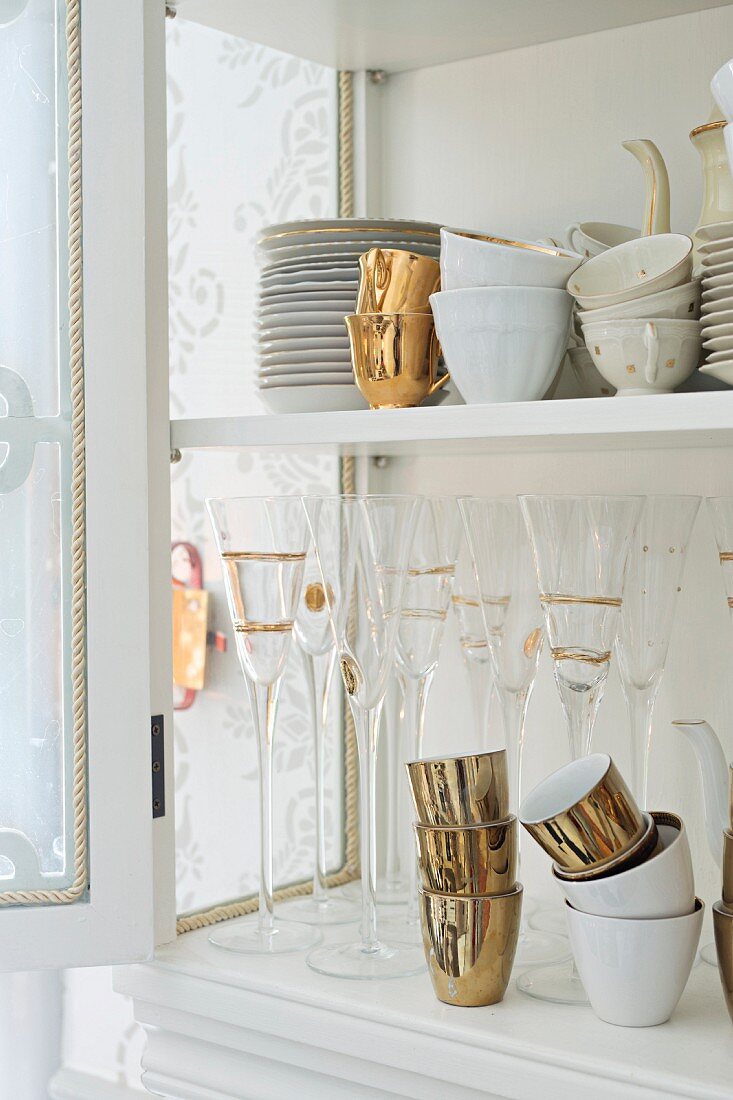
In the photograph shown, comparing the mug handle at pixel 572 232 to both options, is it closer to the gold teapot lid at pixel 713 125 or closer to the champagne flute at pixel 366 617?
the gold teapot lid at pixel 713 125

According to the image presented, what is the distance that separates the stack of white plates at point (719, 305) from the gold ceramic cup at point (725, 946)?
13.0 inches

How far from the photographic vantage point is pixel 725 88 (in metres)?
0.70

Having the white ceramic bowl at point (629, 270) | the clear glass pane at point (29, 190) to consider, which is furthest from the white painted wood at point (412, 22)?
the white ceramic bowl at point (629, 270)

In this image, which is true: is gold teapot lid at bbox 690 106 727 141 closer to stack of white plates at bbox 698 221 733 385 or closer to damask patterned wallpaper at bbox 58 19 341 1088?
stack of white plates at bbox 698 221 733 385

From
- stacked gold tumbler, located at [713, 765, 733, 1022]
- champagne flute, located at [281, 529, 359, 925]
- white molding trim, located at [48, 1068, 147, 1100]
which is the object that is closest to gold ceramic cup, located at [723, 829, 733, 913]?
stacked gold tumbler, located at [713, 765, 733, 1022]

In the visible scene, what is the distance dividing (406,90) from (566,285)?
1.46 ft

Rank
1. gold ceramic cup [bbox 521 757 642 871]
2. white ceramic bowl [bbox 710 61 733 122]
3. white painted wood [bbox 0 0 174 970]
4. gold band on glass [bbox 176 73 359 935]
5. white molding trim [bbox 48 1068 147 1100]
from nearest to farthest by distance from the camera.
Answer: white ceramic bowl [bbox 710 61 733 122] → gold ceramic cup [bbox 521 757 642 871] → white painted wood [bbox 0 0 174 970] → gold band on glass [bbox 176 73 359 935] → white molding trim [bbox 48 1068 147 1100]

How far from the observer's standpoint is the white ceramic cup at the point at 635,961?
796 mm

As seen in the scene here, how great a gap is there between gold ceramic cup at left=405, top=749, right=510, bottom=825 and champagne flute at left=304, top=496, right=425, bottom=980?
0.29 ft

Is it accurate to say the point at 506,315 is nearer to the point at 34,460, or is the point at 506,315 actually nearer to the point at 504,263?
the point at 504,263

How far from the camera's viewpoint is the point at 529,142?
1.11 metres

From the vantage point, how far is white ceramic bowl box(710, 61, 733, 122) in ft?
2.29

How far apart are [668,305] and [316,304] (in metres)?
0.31

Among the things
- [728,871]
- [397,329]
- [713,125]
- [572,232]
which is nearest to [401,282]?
[397,329]
